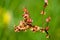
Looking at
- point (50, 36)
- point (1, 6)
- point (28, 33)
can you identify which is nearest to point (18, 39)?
point (28, 33)

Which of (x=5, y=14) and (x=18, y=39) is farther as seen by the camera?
(x=5, y=14)

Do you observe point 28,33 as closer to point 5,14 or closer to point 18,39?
point 18,39

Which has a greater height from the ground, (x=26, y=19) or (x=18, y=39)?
(x=26, y=19)

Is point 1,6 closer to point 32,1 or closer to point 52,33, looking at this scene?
point 32,1

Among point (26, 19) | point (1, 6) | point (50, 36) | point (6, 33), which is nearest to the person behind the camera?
point (26, 19)

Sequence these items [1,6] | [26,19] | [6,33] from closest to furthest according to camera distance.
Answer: [26,19]
[6,33]
[1,6]

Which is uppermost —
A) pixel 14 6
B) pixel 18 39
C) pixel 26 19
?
pixel 14 6
